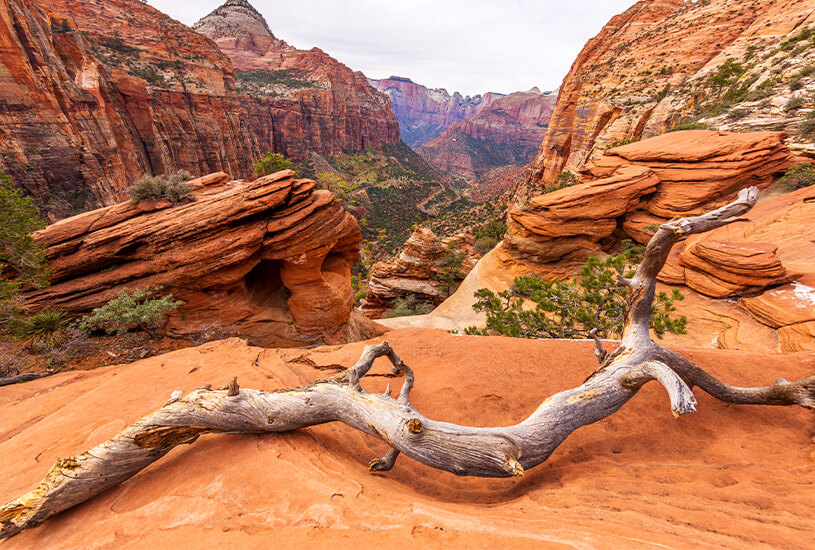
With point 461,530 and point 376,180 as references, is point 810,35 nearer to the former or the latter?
point 461,530

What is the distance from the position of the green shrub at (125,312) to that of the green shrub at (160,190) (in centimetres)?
372

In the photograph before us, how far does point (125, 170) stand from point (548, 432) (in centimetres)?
5039

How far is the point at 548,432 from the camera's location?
3266 mm

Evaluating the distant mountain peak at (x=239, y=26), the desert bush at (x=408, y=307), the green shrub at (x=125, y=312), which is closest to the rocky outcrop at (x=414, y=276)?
the desert bush at (x=408, y=307)

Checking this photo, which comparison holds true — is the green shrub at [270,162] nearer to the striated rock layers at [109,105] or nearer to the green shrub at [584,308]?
the striated rock layers at [109,105]

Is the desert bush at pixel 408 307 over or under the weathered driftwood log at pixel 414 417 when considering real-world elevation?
under

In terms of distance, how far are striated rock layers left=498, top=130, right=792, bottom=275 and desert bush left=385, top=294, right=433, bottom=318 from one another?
805cm

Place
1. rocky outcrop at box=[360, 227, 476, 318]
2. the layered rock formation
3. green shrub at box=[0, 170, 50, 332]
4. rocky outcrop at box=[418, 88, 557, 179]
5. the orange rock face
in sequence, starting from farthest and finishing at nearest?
1. rocky outcrop at box=[418, 88, 557, 179]
2. rocky outcrop at box=[360, 227, 476, 318]
3. the layered rock formation
4. green shrub at box=[0, 170, 50, 332]
5. the orange rock face

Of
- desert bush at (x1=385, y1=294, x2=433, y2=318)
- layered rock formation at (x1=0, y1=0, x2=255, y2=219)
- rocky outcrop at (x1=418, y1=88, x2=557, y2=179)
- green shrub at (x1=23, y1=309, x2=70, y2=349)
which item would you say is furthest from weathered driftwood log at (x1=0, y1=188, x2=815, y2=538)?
rocky outcrop at (x1=418, y1=88, x2=557, y2=179)

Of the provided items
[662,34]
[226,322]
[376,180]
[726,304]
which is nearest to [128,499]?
[226,322]

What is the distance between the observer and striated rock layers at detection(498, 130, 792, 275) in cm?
1495

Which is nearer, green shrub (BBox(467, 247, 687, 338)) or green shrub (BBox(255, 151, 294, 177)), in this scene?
green shrub (BBox(467, 247, 687, 338))

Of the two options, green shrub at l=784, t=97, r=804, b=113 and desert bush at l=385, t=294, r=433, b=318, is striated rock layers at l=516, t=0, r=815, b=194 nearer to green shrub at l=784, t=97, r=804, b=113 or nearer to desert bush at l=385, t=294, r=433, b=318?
green shrub at l=784, t=97, r=804, b=113

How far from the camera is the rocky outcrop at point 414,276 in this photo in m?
25.7
